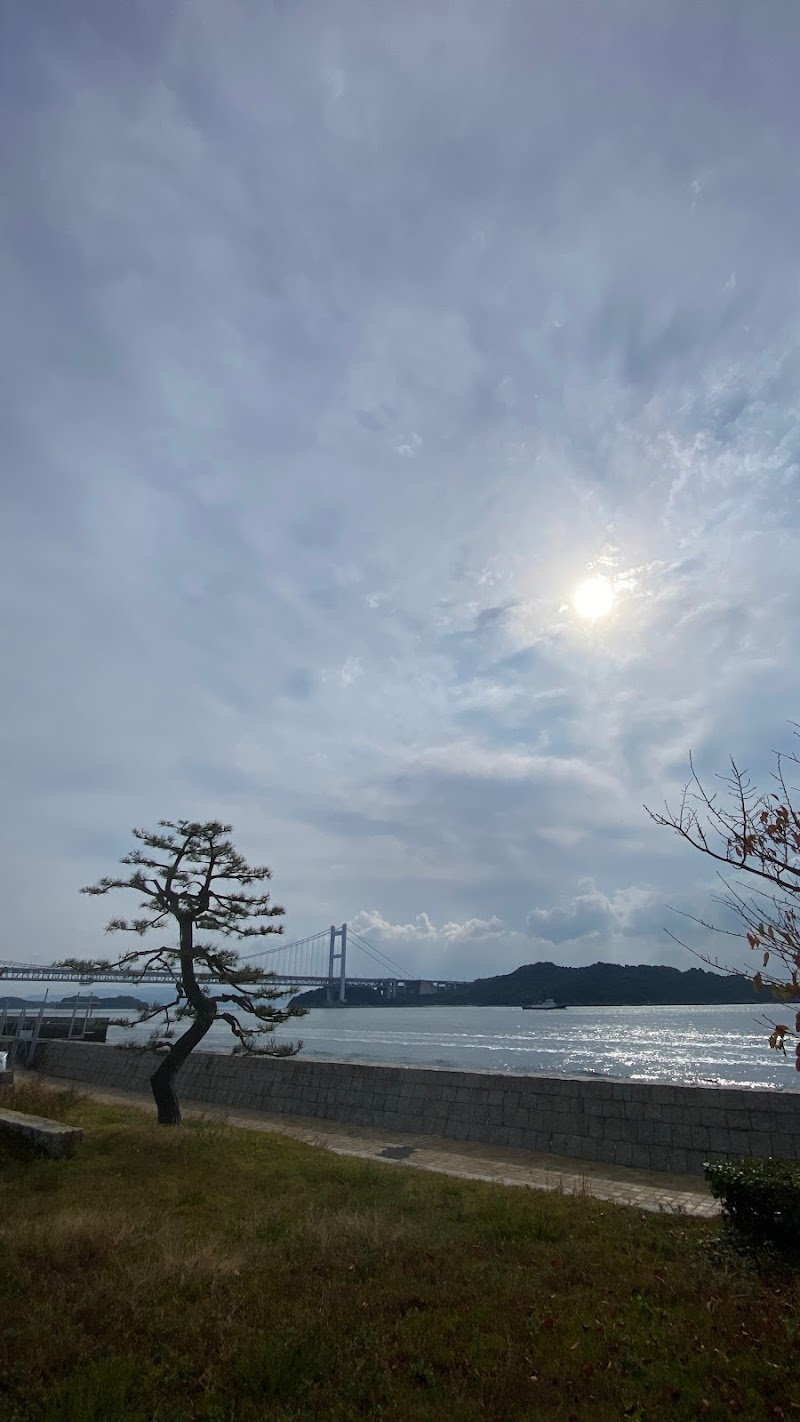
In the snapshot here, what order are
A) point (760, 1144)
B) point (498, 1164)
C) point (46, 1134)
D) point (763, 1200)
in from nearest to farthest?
point (763, 1200), point (760, 1144), point (46, 1134), point (498, 1164)

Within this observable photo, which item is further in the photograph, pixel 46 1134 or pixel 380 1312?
pixel 46 1134

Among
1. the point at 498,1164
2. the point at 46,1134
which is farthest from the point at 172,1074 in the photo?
the point at 498,1164

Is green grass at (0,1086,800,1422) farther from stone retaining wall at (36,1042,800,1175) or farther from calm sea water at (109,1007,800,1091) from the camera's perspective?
calm sea water at (109,1007,800,1091)

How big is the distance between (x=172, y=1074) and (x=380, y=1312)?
31.9 feet

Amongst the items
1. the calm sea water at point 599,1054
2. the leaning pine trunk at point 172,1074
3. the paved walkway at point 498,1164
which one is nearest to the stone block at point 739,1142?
the paved walkway at point 498,1164

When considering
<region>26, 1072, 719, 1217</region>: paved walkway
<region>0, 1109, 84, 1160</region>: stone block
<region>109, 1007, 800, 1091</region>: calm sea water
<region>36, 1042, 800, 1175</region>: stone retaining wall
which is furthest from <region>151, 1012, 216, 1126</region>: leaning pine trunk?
<region>109, 1007, 800, 1091</region>: calm sea water

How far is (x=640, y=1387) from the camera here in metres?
4.63

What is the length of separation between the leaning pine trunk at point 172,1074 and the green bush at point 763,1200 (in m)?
9.47

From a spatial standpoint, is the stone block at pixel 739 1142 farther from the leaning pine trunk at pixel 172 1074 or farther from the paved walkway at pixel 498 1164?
the leaning pine trunk at pixel 172 1074

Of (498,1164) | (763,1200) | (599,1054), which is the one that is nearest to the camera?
(763,1200)

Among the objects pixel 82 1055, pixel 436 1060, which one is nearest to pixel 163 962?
pixel 82 1055

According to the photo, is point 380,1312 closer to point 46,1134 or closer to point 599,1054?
point 46,1134

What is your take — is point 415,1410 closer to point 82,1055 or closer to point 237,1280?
point 237,1280

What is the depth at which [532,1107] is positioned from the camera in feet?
44.0
